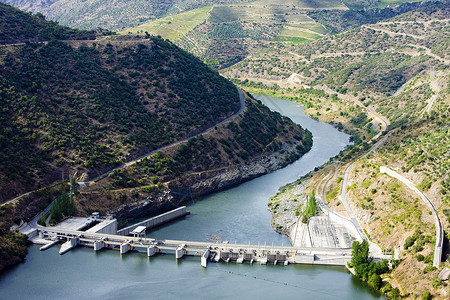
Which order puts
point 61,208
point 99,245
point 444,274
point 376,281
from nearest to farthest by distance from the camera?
point 444,274 < point 376,281 < point 99,245 < point 61,208

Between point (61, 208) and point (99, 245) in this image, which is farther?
point (61, 208)

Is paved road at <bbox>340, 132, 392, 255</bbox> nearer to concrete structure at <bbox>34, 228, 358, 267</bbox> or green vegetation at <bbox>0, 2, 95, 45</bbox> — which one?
concrete structure at <bbox>34, 228, 358, 267</bbox>

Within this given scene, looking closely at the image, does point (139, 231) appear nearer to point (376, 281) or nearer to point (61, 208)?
point (61, 208)

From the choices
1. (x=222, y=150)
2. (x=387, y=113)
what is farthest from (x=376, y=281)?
(x=387, y=113)

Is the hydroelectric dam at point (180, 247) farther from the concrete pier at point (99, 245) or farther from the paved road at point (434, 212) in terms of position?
the paved road at point (434, 212)

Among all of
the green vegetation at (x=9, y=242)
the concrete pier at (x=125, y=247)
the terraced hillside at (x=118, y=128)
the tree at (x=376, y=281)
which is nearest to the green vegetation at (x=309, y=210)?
the tree at (x=376, y=281)

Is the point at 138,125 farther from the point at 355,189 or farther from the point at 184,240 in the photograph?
the point at 355,189
